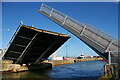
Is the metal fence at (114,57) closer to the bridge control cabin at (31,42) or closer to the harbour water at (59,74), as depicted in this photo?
the harbour water at (59,74)

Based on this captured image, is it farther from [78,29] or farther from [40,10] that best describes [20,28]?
[78,29]

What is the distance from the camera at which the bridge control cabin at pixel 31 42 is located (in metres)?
16.8

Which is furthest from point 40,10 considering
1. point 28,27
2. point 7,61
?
point 7,61

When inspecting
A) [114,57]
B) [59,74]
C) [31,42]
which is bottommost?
[59,74]

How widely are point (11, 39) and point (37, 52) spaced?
18.0 ft

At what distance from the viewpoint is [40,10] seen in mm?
14938

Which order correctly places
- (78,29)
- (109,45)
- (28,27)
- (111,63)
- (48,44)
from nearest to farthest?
(111,63), (109,45), (78,29), (28,27), (48,44)

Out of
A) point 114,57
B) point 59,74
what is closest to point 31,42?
point 59,74

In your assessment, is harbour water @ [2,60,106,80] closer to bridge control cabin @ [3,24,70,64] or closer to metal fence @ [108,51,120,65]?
bridge control cabin @ [3,24,70,64]

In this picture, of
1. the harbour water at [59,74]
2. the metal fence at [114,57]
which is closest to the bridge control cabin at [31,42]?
the harbour water at [59,74]

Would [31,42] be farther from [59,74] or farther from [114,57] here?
[114,57]

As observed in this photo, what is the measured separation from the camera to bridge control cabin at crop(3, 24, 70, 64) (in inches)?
661

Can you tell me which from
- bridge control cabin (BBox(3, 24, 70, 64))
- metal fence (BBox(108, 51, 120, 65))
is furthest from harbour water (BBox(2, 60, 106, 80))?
metal fence (BBox(108, 51, 120, 65))

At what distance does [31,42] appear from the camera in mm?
18422
